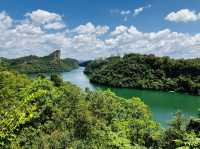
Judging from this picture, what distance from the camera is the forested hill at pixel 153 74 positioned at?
4070 inches

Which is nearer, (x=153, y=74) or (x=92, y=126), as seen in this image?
(x=92, y=126)

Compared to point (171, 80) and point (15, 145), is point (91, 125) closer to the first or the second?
point (15, 145)

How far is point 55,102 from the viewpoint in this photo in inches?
1486

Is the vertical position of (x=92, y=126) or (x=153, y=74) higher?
(x=153, y=74)

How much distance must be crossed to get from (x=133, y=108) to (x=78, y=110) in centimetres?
705

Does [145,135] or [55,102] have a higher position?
[55,102]

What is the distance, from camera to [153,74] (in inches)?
4589

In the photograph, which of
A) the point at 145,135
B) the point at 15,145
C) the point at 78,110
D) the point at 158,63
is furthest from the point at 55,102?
the point at 158,63

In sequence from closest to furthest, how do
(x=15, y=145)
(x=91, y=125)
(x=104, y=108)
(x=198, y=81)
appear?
(x=15, y=145) → (x=91, y=125) → (x=104, y=108) → (x=198, y=81)

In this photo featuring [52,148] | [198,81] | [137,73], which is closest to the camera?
[52,148]

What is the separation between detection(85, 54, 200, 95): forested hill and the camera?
339 ft

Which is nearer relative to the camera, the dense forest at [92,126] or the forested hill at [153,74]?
the dense forest at [92,126]

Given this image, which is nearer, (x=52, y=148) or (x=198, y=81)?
(x=52, y=148)

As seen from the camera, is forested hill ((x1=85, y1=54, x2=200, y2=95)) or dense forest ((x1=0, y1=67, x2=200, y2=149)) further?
forested hill ((x1=85, y1=54, x2=200, y2=95))
